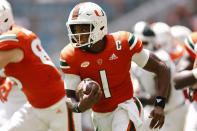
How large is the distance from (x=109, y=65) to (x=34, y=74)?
768 mm

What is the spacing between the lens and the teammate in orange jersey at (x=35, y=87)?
155 inches

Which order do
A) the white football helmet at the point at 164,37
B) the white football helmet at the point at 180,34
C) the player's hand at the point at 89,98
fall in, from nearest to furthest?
the player's hand at the point at 89,98, the white football helmet at the point at 164,37, the white football helmet at the point at 180,34

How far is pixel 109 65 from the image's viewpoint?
3656 mm

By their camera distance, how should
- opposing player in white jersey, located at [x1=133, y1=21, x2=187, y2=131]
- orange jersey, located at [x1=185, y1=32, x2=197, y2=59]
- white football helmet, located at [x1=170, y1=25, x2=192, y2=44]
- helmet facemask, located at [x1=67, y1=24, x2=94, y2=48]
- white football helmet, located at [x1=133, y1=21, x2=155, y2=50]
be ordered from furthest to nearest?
1. white football helmet, located at [x1=170, y1=25, x2=192, y2=44]
2. white football helmet, located at [x1=133, y1=21, x2=155, y2=50]
3. opposing player in white jersey, located at [x1=133, y1=21, x2=187, y2=131]
4. orange jersey, located at [x1=185, y1=32, x2=197, y2=59]
5. helmet facemask, located at [x1=67, y1=24, x2=94, y2=48]

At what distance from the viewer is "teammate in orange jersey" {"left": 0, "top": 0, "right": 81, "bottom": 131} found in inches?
155

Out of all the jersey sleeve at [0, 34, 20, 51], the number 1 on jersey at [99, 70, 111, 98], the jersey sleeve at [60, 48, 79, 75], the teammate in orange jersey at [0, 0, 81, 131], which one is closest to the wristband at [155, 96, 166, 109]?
the number 1 on jersey at [99, 70, 111, 98]

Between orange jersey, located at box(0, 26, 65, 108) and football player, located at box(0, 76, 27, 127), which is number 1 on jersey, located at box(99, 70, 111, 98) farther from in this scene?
football player, located at box(0, 76, 27, 127)

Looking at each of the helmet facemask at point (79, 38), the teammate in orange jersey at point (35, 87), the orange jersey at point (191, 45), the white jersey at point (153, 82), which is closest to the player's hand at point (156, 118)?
the helmet facemask at point (79, 38)

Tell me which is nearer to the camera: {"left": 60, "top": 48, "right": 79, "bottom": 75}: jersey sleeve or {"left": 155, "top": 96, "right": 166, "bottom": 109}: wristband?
{"left": 60, "top": 48, "right": 79, "bottom": 75}: jersey sleeve

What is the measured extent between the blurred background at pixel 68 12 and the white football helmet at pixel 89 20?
6520mm

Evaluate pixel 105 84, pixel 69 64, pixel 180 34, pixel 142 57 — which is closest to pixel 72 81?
pixel 69 64

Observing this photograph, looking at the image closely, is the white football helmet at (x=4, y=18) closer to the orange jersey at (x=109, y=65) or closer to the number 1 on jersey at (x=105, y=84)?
the orange jersey at (x=109, y=65)

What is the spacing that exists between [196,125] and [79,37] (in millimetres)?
1628

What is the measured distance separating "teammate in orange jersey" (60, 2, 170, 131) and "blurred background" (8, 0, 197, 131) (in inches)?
257
